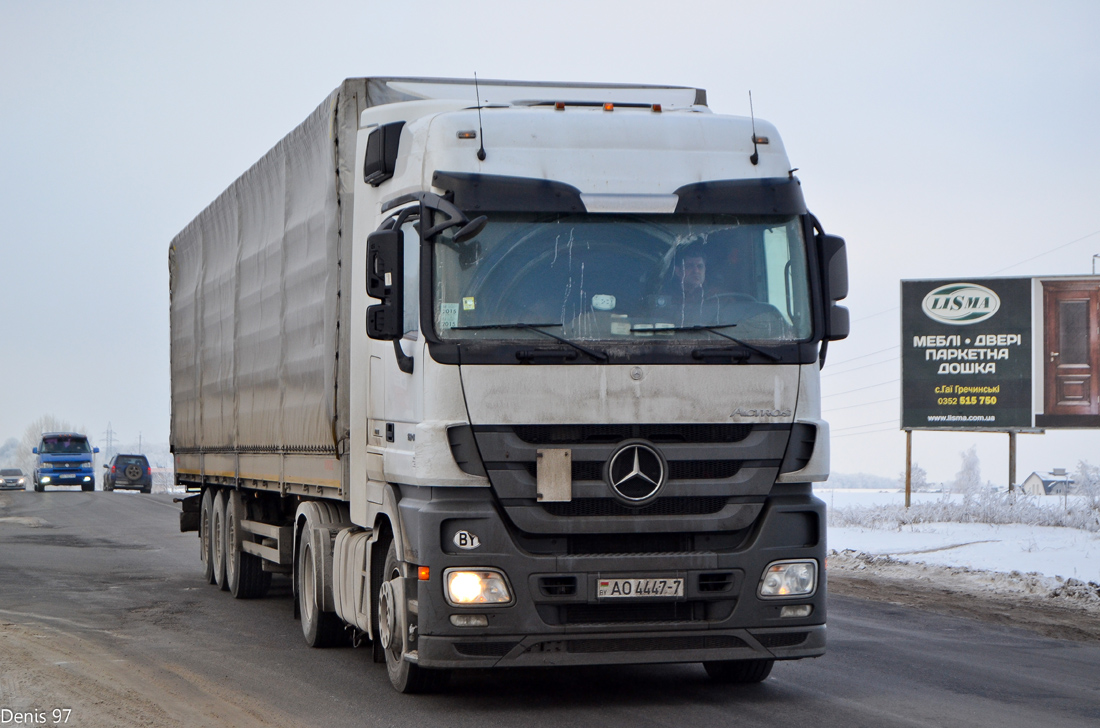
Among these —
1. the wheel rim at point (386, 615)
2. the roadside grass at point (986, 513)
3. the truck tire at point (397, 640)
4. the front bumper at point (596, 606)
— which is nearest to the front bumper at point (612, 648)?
the front bumper at point (596, 606)

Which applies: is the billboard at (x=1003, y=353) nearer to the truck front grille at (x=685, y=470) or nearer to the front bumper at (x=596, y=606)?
the front bumper at (x=596, y=606)

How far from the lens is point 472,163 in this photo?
Result: 764cm

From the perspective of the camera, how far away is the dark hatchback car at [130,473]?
5612 cm

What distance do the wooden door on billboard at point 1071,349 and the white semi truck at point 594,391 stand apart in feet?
71.7

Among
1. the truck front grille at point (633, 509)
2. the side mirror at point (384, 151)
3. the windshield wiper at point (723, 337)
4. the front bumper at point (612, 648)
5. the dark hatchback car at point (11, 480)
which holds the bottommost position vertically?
the dark hatchback car at point (11, 480)

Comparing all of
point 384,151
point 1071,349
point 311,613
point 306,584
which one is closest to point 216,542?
point 306,584

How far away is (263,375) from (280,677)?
3.92 m

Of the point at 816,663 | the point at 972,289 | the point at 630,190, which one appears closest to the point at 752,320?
the point at 630,190

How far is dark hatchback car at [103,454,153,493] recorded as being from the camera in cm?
5612

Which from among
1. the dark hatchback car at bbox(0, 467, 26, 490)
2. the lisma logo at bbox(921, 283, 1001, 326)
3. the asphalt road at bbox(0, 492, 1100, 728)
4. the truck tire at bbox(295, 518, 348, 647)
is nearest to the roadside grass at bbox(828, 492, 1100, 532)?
the lisma logo at bbox(921, 283, 1001, 326)

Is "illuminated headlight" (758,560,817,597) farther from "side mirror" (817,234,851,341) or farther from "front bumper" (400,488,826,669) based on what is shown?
"side mirror" (817,234,851,341)

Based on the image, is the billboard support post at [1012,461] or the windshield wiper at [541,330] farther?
the billboard support post at [1012,461]

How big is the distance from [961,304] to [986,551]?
33.3ft

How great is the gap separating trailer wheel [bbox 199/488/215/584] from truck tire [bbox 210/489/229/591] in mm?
159
